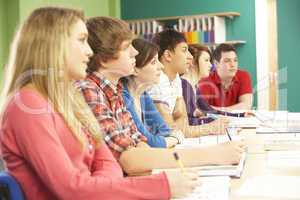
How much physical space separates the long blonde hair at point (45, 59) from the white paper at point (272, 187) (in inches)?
18.6

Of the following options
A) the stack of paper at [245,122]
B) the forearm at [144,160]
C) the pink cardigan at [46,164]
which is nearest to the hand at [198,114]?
the stack of paper at [245,122]

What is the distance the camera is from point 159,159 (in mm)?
1478

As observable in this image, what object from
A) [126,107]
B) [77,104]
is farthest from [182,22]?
[77,104]

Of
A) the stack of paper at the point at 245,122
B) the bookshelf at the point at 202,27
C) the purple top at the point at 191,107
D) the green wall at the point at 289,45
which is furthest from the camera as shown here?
the green wall at the point at 289,45

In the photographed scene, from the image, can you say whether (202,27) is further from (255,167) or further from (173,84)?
(255,167)

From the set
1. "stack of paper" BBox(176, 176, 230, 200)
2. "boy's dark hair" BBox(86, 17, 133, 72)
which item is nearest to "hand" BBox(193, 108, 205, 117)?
"boy's dark hair" BBox(86, 17, 133, 72)

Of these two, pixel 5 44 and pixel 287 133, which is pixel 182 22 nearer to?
pixel 5 44

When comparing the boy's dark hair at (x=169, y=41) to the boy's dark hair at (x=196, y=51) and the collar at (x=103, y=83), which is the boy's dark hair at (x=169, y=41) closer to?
the boy's dark hair at (x=196, y=51)

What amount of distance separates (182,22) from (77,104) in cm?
452

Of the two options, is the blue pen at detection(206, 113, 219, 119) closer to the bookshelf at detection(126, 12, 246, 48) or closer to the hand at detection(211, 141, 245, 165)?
the hand at detection(211, 141, 245, 165)

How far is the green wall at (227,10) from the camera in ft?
17.8

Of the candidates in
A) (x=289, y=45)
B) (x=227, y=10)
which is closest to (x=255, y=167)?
(x=227, y=10)

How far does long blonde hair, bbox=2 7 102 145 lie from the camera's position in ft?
3.78

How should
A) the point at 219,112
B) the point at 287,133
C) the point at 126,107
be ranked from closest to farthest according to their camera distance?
1. the point at 126,107
2. the point at 287,133
3. the point at 219,112
